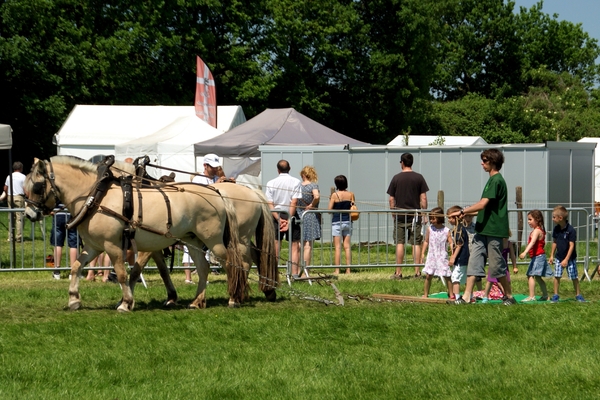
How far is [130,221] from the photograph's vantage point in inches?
432

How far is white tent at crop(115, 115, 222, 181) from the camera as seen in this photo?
25312 millimetres

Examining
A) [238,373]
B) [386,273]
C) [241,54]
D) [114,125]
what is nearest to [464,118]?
[241,54]

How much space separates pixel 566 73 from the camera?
235 ft

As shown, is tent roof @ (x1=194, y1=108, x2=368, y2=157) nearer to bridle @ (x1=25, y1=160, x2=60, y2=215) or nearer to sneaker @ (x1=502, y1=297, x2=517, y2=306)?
bridle @ (x1=25, y1=160, x2=60, y2=215)

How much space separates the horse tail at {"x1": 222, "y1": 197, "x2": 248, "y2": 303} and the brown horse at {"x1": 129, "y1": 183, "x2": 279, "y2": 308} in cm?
16

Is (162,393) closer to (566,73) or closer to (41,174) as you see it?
(41,174)

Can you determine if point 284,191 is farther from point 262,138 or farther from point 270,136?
point 270,136

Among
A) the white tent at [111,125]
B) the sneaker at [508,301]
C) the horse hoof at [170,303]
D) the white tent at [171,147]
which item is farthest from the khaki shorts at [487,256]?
the white tent at [111,125]

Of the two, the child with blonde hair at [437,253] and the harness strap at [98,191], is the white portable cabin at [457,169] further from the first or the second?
the harness strap at [98,191]

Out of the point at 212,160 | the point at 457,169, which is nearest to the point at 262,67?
the point at 457,169

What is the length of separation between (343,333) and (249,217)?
3.06 meters

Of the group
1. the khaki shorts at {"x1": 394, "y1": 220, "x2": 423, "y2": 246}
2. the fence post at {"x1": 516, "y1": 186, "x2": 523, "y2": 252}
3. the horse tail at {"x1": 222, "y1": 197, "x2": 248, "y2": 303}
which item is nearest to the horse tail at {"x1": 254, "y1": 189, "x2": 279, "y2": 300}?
the horse tail at {"x1": 222, "y1": 197, "x2": 248, "y2": 303}

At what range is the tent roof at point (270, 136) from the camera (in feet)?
75.0

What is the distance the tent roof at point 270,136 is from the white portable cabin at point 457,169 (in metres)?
0.61
